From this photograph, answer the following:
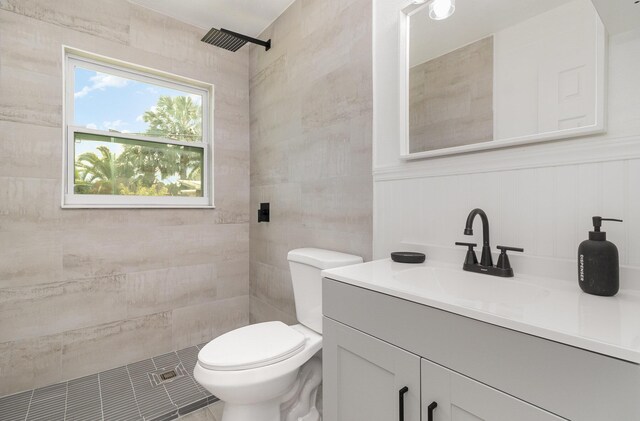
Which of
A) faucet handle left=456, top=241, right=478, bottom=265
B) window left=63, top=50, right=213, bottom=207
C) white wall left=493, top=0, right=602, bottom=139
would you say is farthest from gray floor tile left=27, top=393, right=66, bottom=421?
white wall left=493, top=0, right=602, bottom=139

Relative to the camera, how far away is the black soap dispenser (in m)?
0.76

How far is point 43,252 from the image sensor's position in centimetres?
178

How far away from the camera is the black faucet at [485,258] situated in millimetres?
997

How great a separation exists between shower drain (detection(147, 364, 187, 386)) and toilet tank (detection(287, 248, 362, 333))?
0.98m

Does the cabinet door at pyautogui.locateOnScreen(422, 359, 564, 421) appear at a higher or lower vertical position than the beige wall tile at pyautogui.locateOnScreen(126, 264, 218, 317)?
higher

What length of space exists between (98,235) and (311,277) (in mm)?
1460

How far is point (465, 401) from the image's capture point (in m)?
0.69

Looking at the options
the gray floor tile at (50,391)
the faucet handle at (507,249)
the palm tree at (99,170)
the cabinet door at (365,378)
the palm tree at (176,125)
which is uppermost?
the palm tree at (176,125)

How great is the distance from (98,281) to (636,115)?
2.64 metres

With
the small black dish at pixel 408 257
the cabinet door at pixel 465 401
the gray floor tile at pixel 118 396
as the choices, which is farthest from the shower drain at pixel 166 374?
the cabinet door at pixel 465 401

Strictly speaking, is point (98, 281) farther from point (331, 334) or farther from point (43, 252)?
point (331, 334)

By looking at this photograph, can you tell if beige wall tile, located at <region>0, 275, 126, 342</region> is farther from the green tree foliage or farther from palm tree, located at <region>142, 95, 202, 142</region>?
palm tree, located at <region>142, 95, 202, 142</region>

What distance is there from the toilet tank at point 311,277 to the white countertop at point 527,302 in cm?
32

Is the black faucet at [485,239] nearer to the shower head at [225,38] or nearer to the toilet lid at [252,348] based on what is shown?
the toilet lid at [252,348]
